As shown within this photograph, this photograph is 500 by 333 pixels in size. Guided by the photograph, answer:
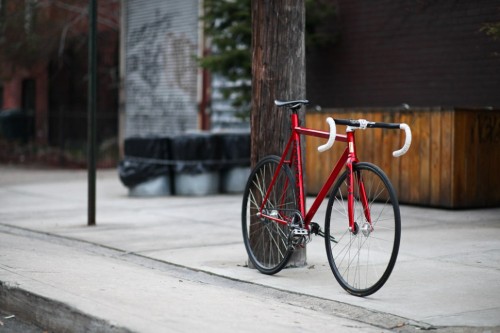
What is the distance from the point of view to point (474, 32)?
13.7 meters

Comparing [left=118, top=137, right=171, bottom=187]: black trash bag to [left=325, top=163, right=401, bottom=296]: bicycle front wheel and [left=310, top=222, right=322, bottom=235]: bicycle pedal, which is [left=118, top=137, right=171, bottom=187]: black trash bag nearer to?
[left=325, top=163, right=401, bottom=296]: bicycle front wheel

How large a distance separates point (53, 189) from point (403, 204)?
6.89 meters

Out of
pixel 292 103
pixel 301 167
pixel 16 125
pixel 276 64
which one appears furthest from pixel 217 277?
pixel 16 125

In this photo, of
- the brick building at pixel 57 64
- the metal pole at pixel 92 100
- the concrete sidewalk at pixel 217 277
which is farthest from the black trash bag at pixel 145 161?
the brick building at pixel 57 64

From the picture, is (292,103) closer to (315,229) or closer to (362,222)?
(315,229)

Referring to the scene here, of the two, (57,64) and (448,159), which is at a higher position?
(57,64)

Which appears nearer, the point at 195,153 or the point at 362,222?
the point at 362,222

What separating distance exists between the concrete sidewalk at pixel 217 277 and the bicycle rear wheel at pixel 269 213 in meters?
0.17

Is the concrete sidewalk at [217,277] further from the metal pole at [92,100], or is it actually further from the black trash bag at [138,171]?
the black trash bag at [138,171]

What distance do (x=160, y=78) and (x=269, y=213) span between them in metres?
16.4

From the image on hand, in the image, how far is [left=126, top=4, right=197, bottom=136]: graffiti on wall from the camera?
2244 cm

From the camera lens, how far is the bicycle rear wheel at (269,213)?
289 inches

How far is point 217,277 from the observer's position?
7.34 m

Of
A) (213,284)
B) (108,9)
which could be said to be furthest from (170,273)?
(108,9)
